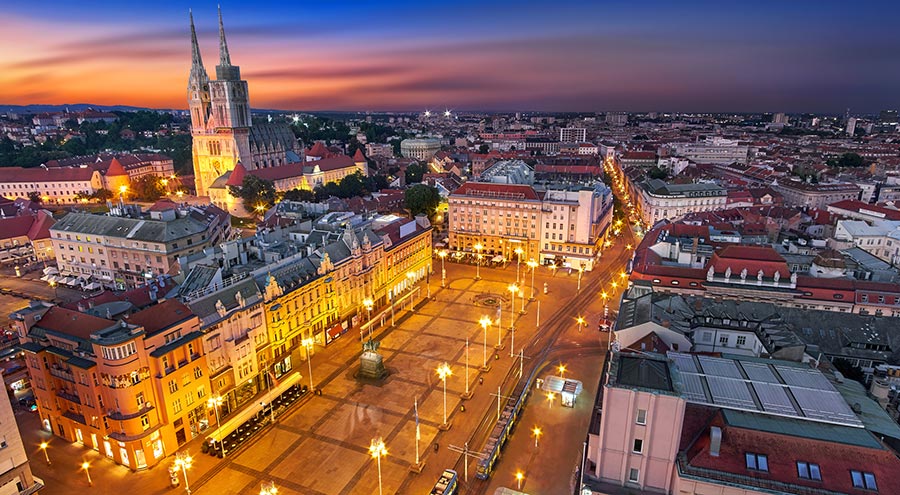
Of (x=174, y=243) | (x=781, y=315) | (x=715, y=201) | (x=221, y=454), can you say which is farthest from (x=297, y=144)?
(x=781, y=315)

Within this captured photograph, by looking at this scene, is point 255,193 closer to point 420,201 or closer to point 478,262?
Result: point 420,201

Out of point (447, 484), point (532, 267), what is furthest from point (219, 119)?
point (447, 484)

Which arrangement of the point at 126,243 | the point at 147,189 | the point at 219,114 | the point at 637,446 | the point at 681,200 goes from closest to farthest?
A: the point at 637,446
the point at 126,243
the point at 681,200
the point at 147,189
the point at 219,114

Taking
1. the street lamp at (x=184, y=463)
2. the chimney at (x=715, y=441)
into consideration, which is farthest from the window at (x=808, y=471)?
the street lamp at (x=184, y=463)

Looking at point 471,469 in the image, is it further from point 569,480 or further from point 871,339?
point 871,339

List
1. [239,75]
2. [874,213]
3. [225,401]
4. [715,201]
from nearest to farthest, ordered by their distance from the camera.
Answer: [225,401], [874,213], [715,201], [239,75]

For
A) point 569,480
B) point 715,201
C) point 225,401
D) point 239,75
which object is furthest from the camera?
point 239,75

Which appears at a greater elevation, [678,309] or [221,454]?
[678,309]
